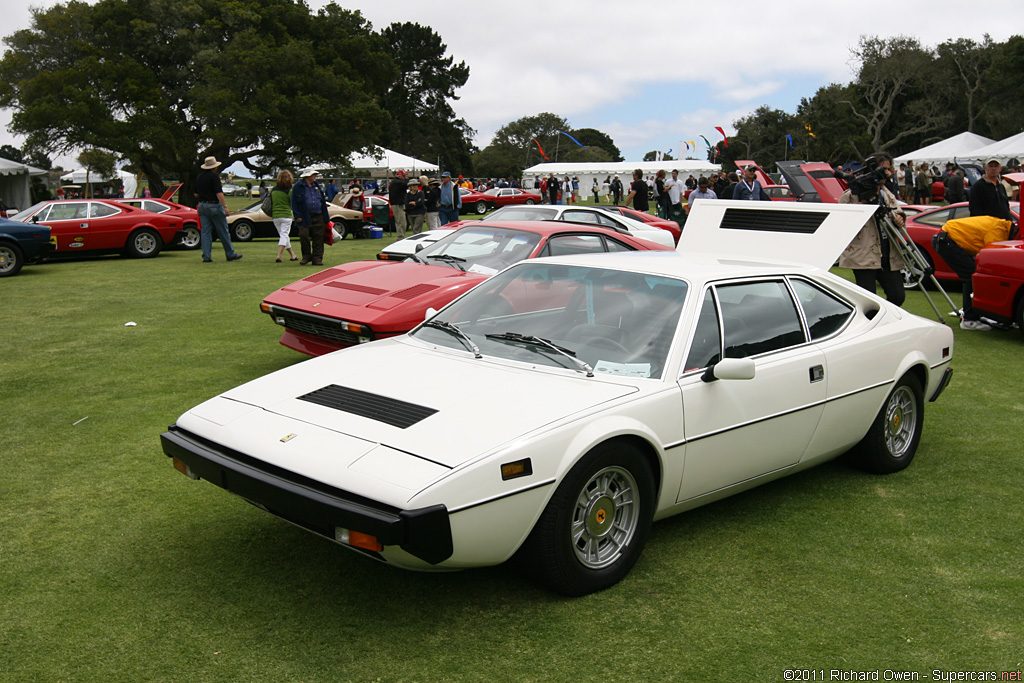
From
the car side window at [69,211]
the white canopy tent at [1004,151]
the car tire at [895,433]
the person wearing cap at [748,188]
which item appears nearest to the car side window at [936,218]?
the person wearing cap at [748,188]

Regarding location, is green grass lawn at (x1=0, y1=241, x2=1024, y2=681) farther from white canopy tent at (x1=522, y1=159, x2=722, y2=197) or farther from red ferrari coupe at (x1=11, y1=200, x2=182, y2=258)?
white canopy tent at (x1=522, y1=159, x2=722, y2=197)

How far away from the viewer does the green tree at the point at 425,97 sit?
85.9 m

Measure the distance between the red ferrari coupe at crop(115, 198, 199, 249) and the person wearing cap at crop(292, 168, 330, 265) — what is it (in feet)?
13.0

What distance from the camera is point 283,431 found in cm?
355

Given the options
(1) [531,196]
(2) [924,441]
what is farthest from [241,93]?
(2) [924,441]

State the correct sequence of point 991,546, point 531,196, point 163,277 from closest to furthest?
point 991,546, point 163,277, point 531,196

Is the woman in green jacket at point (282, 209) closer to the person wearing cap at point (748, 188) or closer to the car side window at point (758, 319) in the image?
the person wearing cap at point (748, 188)

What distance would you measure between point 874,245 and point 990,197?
376 cm

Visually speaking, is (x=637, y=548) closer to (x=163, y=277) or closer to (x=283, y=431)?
(x=283, y=431)

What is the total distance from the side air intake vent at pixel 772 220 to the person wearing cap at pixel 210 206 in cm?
1175

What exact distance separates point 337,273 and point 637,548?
4.84 metres

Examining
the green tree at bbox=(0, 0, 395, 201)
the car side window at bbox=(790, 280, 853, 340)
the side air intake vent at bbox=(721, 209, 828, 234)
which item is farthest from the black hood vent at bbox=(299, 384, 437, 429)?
the green tree at bbox=(0, 0, 395, 201)

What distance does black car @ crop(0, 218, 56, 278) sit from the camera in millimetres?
15258

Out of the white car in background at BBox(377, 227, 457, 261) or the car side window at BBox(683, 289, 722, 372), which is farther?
the white car in background at BBox(377, 227, 457, 261)
